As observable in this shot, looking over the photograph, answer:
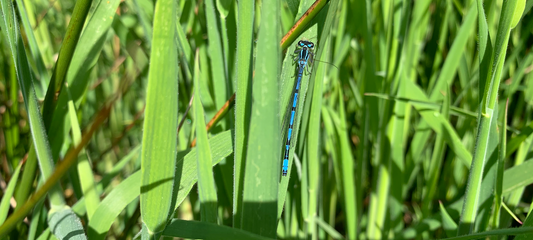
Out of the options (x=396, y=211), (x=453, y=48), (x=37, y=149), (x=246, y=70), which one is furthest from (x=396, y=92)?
(x=37, y=149)

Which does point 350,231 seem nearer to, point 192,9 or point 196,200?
point 196,200

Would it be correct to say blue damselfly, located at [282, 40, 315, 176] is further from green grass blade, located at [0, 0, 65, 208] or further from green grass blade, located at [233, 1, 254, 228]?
green grass blade, located at [0, 0, 65, 208]

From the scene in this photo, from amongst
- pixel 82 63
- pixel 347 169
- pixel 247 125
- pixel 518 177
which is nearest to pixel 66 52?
pixel 82 63

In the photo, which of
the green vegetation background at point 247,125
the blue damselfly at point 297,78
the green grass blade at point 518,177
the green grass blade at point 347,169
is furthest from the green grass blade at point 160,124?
the green grass blade at point 518,177

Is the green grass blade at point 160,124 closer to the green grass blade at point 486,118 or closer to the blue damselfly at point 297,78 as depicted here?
the blue damselfly at point 297,78

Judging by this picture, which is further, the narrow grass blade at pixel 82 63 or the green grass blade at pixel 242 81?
the narrow grass blade at pixel 82 63

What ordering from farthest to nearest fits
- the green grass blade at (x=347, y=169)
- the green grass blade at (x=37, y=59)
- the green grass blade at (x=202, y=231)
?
the green grass blade at (x=347, y=169), the green grass blade at (x=37, y=59), the green grass blade at (x=202, y=231)
